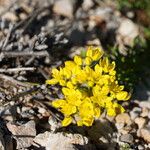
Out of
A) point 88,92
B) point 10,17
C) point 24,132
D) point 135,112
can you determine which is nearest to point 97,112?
point 88,92

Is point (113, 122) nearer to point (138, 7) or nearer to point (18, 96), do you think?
point (18, 96)

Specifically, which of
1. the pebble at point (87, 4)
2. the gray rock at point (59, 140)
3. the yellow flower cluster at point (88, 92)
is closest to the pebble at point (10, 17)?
the pebble at point (87, 4)

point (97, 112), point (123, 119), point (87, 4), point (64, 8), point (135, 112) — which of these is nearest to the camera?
point (97, 112)

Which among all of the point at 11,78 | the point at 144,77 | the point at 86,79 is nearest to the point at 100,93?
the point at 86,79

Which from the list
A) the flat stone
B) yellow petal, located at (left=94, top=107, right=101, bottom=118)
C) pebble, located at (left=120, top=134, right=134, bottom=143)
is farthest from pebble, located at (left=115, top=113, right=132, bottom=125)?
the flat stone

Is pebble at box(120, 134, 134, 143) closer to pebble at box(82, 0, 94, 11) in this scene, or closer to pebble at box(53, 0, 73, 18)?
pebble at box(53, 0, 73, 18)

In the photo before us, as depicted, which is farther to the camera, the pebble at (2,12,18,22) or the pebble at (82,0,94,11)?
the pebble at (82,0,94,11)

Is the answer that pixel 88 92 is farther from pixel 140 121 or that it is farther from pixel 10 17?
pixel 10 17

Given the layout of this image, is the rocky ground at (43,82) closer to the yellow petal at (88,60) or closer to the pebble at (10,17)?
the pebble at (10,17)
